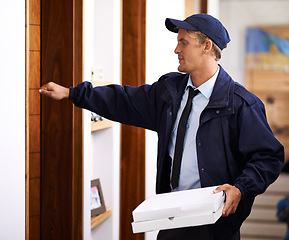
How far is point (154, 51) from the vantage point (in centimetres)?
344

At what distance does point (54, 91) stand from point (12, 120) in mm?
467

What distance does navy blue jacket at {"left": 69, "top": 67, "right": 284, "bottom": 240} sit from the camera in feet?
6.21

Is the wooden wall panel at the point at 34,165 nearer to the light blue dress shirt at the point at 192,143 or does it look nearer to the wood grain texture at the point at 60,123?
the wood grain texture at the point at 60,123

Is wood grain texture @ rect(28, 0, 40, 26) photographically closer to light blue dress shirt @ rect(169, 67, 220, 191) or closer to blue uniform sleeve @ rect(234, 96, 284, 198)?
light blue dress shirt @ rect(169, 67, 220, 191)

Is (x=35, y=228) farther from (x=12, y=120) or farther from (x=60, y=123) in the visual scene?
(x=12, y=120)

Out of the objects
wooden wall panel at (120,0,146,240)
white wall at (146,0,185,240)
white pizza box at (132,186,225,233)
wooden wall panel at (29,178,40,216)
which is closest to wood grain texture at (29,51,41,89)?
wooden wall panel at (29,178,40,216)

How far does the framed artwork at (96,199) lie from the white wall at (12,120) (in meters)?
1.15

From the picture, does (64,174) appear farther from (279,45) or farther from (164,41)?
(279,45)

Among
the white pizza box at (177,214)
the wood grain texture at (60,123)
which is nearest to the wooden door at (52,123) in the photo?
the wood grain texture at (60,123)

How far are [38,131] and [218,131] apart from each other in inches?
30.4

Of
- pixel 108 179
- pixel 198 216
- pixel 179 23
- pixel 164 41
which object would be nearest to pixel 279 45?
pixel 164 41

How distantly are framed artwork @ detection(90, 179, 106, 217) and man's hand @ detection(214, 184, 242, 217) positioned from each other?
111cm

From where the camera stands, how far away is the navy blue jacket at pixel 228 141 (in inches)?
74.5

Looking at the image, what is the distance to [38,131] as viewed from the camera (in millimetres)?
2111
